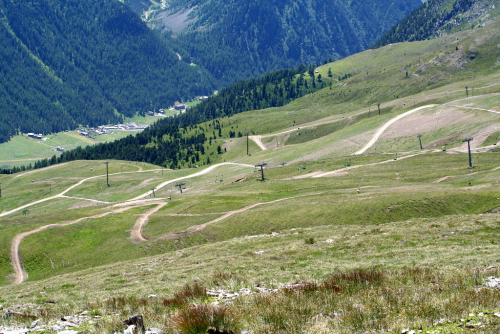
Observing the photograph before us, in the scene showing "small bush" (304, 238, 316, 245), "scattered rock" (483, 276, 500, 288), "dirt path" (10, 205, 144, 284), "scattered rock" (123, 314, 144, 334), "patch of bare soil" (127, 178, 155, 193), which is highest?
"scattered rock" (123, 314, 144, 334)

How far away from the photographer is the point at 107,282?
29359 millimetres

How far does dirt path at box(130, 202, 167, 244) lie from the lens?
6197 cm

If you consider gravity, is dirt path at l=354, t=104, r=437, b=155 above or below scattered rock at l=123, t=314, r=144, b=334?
above

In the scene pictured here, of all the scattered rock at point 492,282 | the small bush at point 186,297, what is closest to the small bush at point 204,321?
the small bush at point 186,297

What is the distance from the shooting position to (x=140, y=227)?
69.4 meters

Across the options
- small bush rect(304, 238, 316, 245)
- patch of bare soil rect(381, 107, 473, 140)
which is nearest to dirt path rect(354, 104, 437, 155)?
patch of bare soil rect(381, 107, 473, 140)

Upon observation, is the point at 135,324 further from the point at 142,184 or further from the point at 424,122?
the point at 424,122

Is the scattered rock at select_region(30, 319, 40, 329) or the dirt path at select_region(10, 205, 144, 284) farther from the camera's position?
the dirt path at select_region(10, 205, 144, 284)

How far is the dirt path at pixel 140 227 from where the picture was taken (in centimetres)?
6197

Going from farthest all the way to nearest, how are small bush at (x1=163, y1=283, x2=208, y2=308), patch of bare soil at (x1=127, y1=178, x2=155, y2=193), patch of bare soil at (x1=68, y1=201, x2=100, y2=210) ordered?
patch of bare soil at (x1=127, y1=178, x2=155, y2=193) < patch of bare soil at (x1=68, y1=201, x2=100, y2=210) < small bush at (x1=163, y1=283, x2=208, y2=308)

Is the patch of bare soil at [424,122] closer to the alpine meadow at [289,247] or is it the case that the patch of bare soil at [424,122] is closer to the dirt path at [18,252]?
the alpine meadow at [289,247]

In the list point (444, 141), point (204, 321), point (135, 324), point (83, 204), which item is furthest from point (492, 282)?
point (444, 141)

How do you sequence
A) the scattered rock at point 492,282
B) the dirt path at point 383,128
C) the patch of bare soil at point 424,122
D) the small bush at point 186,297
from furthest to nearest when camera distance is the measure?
the dirt path at point 383,128 → the patch of bare soil at point 424,122 → the small bush at point 186,297 → the scattered rock at point 492,282

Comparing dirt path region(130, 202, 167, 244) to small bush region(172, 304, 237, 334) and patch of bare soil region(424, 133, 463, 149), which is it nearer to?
small bush region(172, 304, 237, 334)
